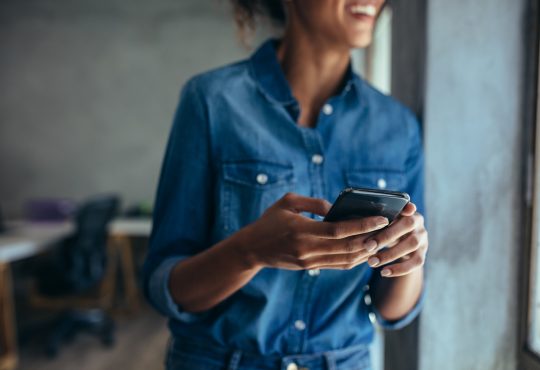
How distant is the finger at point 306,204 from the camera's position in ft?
1.85

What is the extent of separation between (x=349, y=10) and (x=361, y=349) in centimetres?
55

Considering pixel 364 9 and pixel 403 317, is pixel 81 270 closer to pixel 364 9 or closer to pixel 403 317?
pixel 403 317

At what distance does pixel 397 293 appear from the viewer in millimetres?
774

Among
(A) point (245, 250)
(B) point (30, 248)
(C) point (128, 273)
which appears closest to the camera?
(A) point (245, 250)

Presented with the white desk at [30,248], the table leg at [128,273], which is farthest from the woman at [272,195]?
the table leg at [128,273]

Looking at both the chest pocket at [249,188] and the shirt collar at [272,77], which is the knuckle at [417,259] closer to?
the chest pocket at [249,188]

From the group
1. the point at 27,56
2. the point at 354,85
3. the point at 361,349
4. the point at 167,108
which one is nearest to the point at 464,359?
the point at 361,349

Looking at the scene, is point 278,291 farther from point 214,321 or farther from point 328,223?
point 328,223

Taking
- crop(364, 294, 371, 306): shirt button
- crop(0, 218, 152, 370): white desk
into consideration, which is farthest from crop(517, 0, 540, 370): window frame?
crop(0, 218, 152, 370): white desk

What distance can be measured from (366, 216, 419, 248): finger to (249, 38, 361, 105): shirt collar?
1.10ft

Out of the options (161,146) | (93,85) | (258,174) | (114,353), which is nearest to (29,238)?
(114,353)

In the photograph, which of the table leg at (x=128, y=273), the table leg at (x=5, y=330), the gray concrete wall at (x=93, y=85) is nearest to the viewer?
the table leg at (x=5, y=330)

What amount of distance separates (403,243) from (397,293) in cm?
20

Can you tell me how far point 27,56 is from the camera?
15.1 ft
